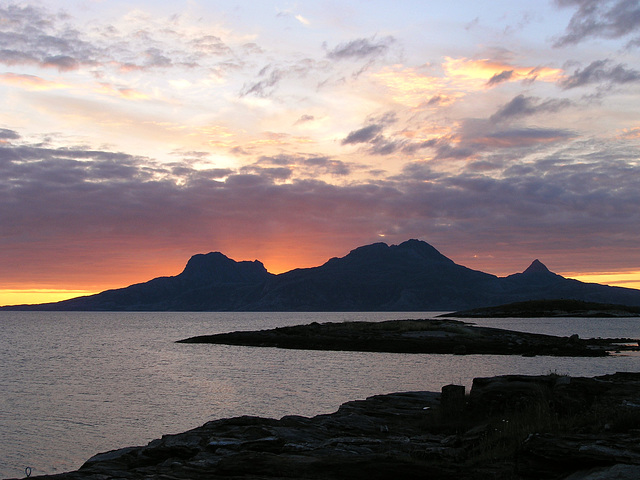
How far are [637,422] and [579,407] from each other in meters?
5.48

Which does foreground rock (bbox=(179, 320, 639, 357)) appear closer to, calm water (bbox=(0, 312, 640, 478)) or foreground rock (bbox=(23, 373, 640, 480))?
calm water (bbox=(0, 312, 640, 478))

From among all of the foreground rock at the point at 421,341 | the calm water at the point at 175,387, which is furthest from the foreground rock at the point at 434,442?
the foreground rock at the point at 421,341

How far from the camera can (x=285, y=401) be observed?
125 ft

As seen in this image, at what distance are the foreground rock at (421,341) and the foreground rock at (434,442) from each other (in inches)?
1990

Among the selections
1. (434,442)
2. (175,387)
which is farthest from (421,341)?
(434,442)

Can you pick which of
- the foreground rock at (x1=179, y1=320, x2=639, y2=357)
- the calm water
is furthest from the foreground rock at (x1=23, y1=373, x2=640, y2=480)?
the foreground rock at (x1=179, y1=320, x2=639, y2=357)

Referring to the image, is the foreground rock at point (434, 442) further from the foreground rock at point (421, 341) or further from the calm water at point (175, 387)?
the foreground rock at point (421, 341)

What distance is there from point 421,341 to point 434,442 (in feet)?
215

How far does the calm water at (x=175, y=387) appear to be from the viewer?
28.5m

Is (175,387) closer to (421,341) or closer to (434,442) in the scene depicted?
(434,442)

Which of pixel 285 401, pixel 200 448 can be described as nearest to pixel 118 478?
pixel 200 448

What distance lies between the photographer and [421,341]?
82.6 m

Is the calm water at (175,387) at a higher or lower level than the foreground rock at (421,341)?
lower

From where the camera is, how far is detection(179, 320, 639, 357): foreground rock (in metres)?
74.8
